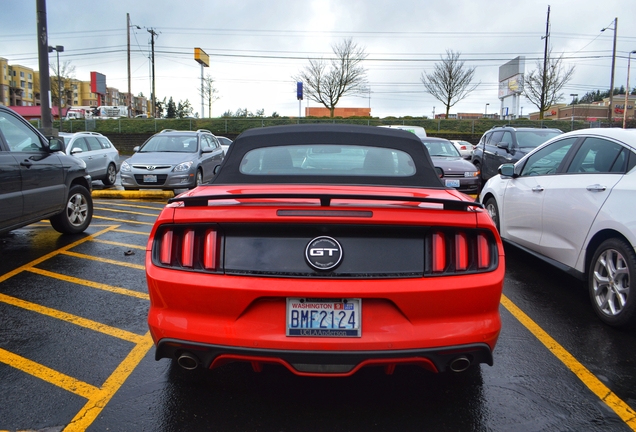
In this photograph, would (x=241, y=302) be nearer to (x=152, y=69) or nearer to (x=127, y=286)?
(x=127, y=286)

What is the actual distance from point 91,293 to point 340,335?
3.32 metres

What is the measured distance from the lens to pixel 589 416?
272cm

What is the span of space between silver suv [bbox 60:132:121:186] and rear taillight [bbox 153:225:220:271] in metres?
11.3

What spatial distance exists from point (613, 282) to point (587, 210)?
25.5 inches

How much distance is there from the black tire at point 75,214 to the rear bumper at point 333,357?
5.46m

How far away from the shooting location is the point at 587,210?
4.26m

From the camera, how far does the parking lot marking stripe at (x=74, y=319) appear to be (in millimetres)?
3817

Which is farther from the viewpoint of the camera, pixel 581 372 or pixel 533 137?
pixel 533 137

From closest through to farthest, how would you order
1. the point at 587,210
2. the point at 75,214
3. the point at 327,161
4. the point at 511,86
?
the point at 327,161 → the point at 587,210 → the point at 75,214 → the point at 511,86

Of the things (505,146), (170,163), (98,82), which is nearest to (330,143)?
(170,163)

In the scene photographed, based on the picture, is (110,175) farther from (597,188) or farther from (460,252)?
(460,252)

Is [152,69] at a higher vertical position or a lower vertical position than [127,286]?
higher

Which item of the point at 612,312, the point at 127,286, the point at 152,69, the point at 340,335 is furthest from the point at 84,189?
the point at 152,69

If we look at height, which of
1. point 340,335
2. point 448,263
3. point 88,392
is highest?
point 448,263
